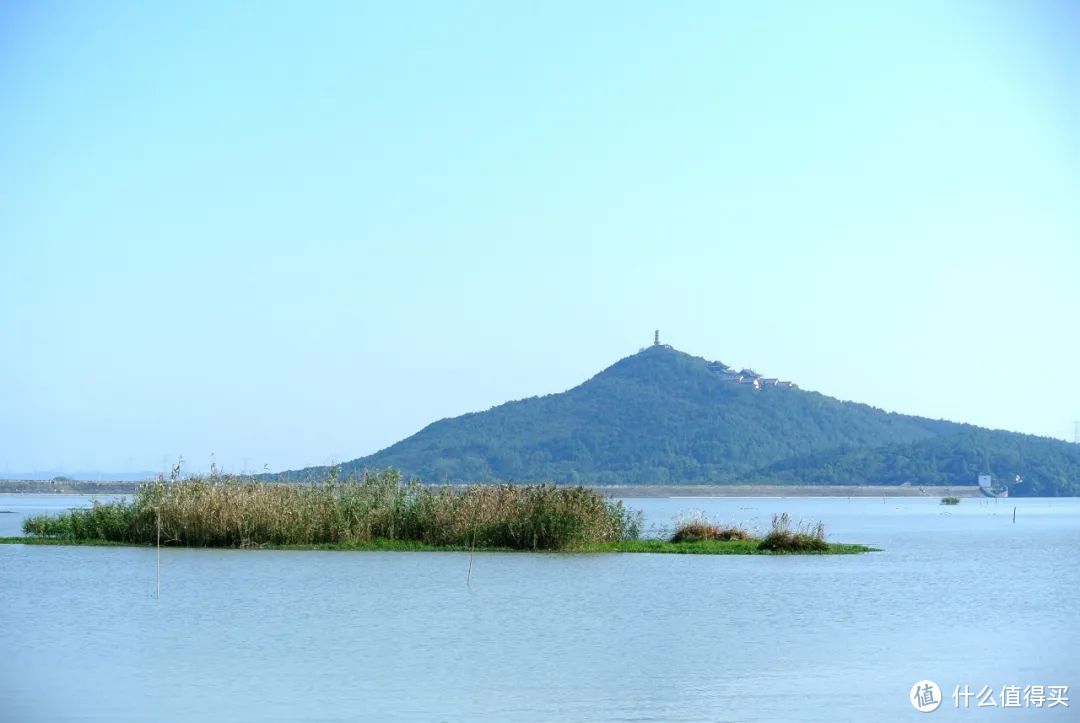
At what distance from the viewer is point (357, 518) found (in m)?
30.6

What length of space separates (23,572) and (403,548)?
28.0 feet

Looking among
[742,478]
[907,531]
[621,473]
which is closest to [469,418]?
[621,473]

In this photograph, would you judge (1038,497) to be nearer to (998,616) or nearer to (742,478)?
(742,478)

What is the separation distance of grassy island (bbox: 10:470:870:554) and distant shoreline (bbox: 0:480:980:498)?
3439 inches

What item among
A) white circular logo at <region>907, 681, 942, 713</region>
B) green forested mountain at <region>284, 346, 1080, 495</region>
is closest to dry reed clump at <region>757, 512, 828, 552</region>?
white circular logo at <region>907, 681, 942, 713</region>

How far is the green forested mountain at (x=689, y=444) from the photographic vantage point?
462ft

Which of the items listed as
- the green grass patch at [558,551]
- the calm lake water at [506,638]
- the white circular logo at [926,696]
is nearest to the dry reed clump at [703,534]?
the green grass patch at [558,551]

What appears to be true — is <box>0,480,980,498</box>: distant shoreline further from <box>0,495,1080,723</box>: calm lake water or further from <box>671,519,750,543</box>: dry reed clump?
<box>0,495,1080,723</box>: calm lake water

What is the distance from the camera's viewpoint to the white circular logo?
500 inches

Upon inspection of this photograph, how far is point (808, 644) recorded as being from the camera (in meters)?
17.0
